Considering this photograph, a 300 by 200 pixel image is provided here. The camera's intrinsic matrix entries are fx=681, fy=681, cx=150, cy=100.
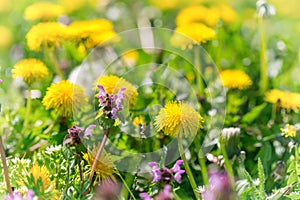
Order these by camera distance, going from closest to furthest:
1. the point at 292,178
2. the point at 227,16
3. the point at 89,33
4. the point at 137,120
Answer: the point at 292,178 → the point at 137,120 → the point at 89,33 → the point at 227,16

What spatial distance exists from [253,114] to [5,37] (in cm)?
132

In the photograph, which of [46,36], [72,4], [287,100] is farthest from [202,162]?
[72,4]

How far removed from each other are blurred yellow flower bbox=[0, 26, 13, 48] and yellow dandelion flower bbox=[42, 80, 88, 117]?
120cm

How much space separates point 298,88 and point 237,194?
0.85m

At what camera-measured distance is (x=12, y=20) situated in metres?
3.13

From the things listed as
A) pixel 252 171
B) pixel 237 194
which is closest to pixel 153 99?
pixel 252 171

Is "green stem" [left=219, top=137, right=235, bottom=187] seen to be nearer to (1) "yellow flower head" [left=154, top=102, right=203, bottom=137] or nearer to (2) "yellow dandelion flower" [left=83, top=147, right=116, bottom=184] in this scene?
(1) "yellow flower head" [left=154, top=102, right=203, bottom=137]

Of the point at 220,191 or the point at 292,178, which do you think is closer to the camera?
the point at 220,191

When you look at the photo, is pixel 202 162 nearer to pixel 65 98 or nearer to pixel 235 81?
pixel 65 98

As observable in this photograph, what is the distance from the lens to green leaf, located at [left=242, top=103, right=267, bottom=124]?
208cm

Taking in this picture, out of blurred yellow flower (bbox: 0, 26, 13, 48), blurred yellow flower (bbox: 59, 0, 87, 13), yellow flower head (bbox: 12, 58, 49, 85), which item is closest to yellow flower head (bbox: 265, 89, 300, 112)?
yellow flower head (bbox: 12, 58, 49, 85)

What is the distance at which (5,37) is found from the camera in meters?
2.96

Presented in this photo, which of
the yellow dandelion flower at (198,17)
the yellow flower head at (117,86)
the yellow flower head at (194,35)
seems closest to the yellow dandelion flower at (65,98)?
the yellow flower head at (117,86)

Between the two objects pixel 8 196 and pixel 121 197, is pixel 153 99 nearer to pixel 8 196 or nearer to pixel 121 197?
pixel 121 197
